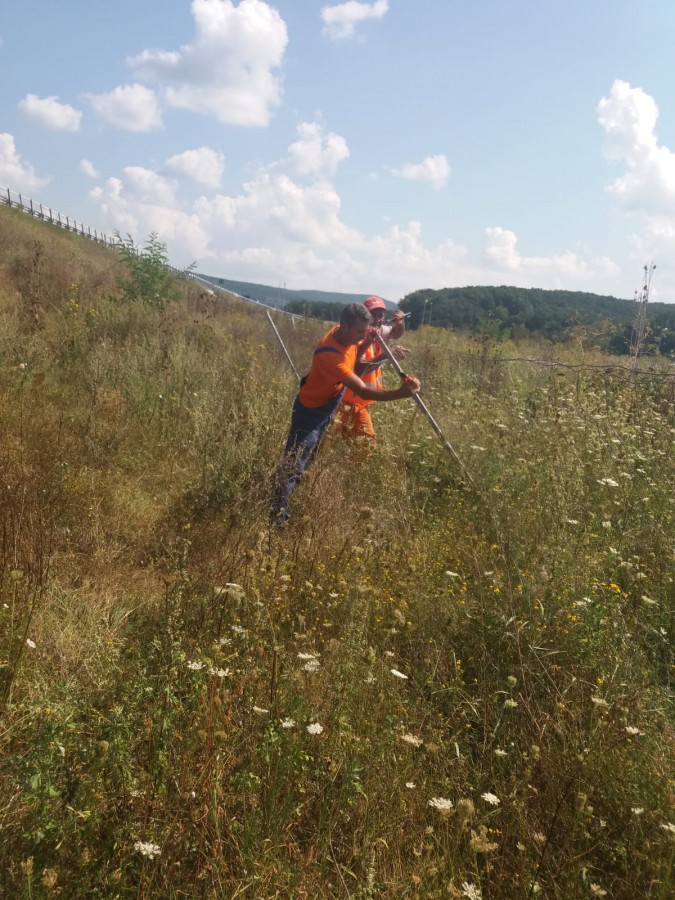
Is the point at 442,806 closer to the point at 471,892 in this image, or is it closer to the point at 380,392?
the point at 471,892

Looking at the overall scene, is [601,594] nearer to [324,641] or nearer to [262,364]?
[324,641]

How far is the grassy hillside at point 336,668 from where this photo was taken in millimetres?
1974

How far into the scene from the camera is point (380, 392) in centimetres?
506

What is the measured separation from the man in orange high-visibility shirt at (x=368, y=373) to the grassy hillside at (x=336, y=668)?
0.32 metres

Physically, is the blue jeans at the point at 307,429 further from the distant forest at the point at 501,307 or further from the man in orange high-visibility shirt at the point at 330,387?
the distant forest at the point at 501,307

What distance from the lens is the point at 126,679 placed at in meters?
2.65

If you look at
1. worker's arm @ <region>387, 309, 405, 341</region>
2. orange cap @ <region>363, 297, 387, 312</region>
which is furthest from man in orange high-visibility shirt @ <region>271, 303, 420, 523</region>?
worker's arm @ <region>387, 309, 405, 341</region>

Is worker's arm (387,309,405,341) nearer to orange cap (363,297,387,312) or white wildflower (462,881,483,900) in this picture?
orange cap (363,297,387,312)

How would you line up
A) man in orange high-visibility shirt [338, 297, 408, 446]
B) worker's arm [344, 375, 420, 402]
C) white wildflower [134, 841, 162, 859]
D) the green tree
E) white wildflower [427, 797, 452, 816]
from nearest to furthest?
white wildflower [134, 841, 162, 859] → white wildflower [427, 797, 452, 816] → worker's arm [344, 375, 420, 402] → man in orange high-visibility shirt [338, 297, 408, 446] → the green tree

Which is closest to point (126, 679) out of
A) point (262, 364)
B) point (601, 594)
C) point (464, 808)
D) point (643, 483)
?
point (464, 808)

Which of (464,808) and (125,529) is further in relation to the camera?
(125,529)

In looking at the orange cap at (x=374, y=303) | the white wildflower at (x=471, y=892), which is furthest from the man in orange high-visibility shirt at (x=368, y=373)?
the white wildflower at (x=471, y=892)

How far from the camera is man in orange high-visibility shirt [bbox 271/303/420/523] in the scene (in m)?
4.99

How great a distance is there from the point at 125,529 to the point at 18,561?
42.7 inches
